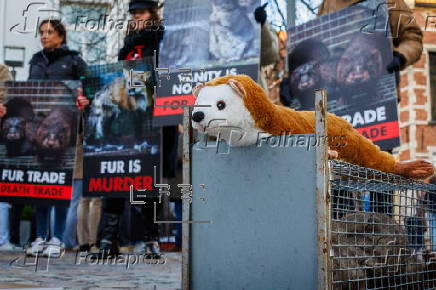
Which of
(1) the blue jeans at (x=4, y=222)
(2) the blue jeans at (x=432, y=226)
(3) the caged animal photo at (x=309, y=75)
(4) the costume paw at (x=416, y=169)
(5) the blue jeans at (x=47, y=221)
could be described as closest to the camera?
(4) the costume paw at (x=416, y=169)

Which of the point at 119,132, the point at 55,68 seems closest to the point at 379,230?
the point at 119,132

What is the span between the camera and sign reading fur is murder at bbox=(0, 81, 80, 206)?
249 inches

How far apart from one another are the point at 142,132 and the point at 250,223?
11.8 ft

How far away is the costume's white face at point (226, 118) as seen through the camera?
274 cm

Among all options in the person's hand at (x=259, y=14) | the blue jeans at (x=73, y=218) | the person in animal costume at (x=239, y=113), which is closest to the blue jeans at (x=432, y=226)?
the person in animal costume at (x=239, y=113)

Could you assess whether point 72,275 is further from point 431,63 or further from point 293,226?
point 431,63

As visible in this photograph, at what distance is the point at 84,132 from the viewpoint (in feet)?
20.9

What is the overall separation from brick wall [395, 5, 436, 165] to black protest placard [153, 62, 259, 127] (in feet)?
12.5

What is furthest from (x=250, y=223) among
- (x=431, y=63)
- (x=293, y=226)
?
(x=431, y=63)

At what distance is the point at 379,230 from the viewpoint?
9.66ft

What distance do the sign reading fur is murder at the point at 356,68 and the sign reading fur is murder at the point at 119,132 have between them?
1.81m

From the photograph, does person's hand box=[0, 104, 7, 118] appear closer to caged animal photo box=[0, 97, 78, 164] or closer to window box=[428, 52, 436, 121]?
caged animal photo box=[0, 97, 78, 164]

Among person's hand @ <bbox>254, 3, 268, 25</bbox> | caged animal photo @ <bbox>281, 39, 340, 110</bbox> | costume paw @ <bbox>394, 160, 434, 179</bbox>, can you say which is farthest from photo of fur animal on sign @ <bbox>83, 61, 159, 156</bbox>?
costume paw @ <bbox>394, 160, 434, 179</bbox>

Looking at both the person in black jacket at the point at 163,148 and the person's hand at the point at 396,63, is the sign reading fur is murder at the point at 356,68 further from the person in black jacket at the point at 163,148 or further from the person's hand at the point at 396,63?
the person in black jacket at the point at 163,148
